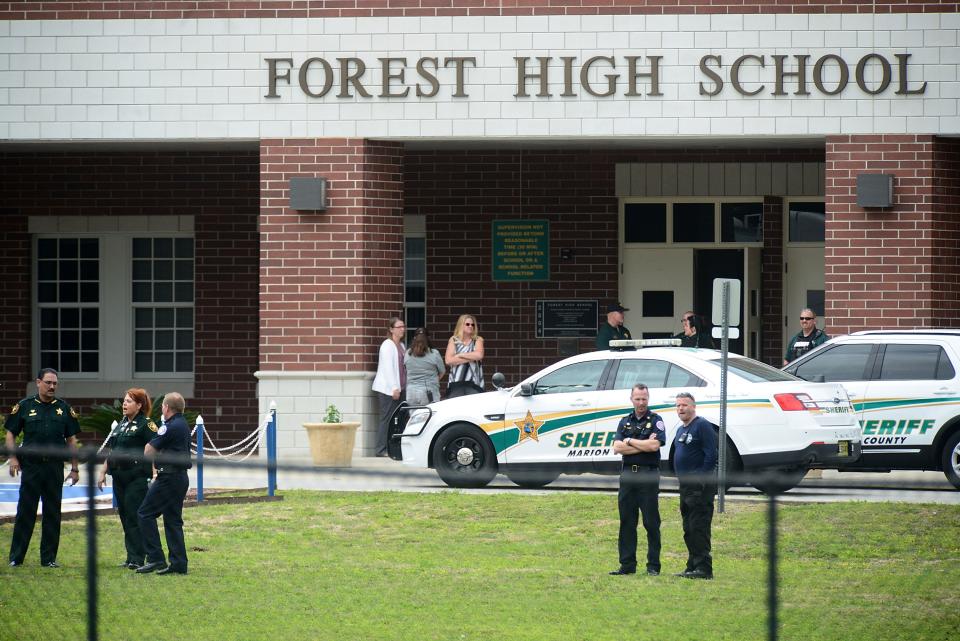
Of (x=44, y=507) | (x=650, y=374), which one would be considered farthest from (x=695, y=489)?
(x=650, y=374)

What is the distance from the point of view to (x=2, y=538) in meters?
10.4

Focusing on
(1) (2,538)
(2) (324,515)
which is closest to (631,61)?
(2) (324,515)

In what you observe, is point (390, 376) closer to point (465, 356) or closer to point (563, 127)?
point (465, 356)

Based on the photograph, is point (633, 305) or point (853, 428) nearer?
point (853, 428)

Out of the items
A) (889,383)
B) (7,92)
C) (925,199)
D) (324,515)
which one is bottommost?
(324,515)

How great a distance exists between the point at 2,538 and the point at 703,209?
1486 cm

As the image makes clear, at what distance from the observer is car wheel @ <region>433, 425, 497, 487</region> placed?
17547mm

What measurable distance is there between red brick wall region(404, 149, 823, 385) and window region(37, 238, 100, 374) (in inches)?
194

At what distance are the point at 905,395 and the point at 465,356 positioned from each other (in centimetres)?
551

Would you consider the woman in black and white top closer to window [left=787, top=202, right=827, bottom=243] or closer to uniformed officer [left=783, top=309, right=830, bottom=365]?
uniformed officer [left=783, top=309, right=830, bottom=365]

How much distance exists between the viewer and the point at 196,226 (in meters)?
24.1

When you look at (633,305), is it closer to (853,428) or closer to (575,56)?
(575,56)

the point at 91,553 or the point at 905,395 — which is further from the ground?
the point at 905,395

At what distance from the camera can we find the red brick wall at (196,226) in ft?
78.6
